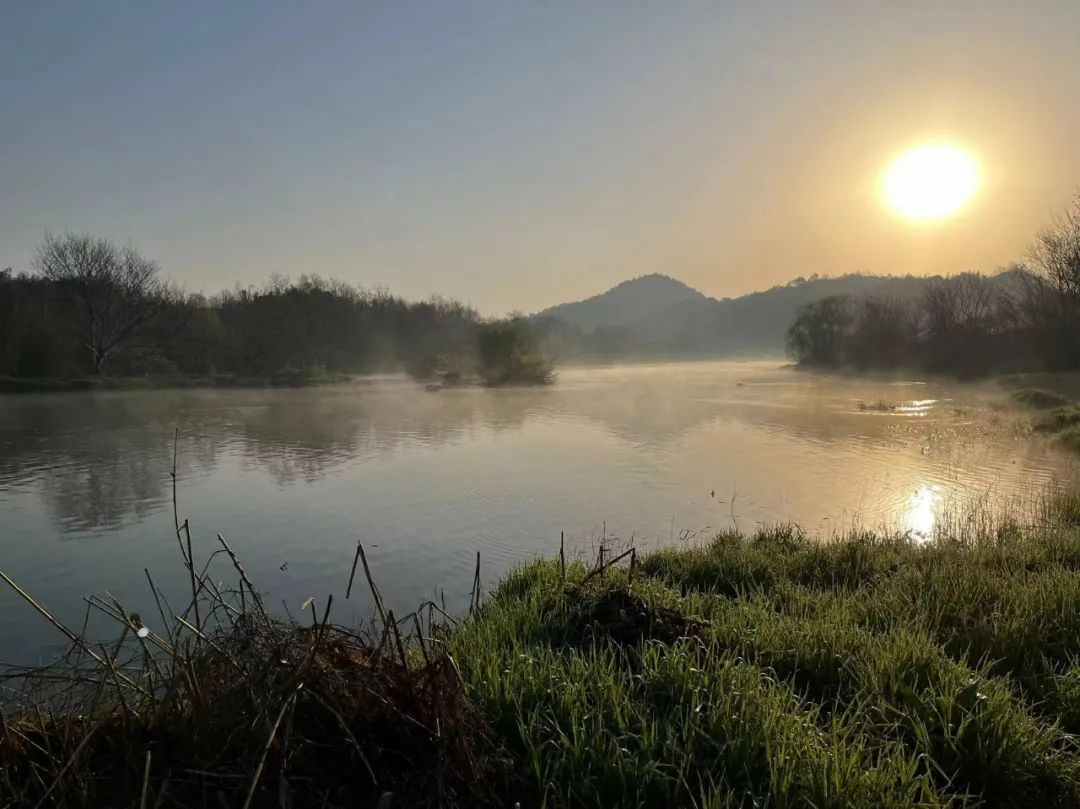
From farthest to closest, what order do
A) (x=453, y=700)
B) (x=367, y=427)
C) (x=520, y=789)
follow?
1. (x=367, y=427)
2. (x=520, y=789)
3. (x=453, y=700)

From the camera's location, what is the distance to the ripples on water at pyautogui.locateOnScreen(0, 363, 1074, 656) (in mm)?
8164

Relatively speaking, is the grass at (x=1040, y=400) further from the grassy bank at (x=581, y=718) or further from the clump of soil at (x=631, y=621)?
the clump of soil at (x=631, y=621)

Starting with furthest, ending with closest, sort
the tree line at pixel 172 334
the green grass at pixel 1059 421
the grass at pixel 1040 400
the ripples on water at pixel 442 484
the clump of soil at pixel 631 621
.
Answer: the tree line at pixel 172 334 < the grass at pixel 1040 400 < the green grass at pixel 1059 421 < the ripples on water at pixel 442 484 < the clump of soil at pixel 631 621

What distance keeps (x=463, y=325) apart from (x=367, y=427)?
77.6 meters

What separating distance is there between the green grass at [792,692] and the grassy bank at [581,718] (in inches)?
0.5

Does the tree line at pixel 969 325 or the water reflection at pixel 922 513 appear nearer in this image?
the water reflection at pixel 922 513

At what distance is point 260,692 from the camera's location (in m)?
2.23

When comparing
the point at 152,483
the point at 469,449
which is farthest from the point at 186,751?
the point at 469,449

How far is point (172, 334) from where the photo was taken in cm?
4850

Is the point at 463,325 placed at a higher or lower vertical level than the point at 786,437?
higher

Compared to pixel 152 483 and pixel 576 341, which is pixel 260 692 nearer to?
pixel 152 483

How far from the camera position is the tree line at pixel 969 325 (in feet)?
102

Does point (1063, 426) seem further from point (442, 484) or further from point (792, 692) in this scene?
point (792, 692)

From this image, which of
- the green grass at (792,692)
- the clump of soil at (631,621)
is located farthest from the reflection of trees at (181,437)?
the green grass at (792,692)
